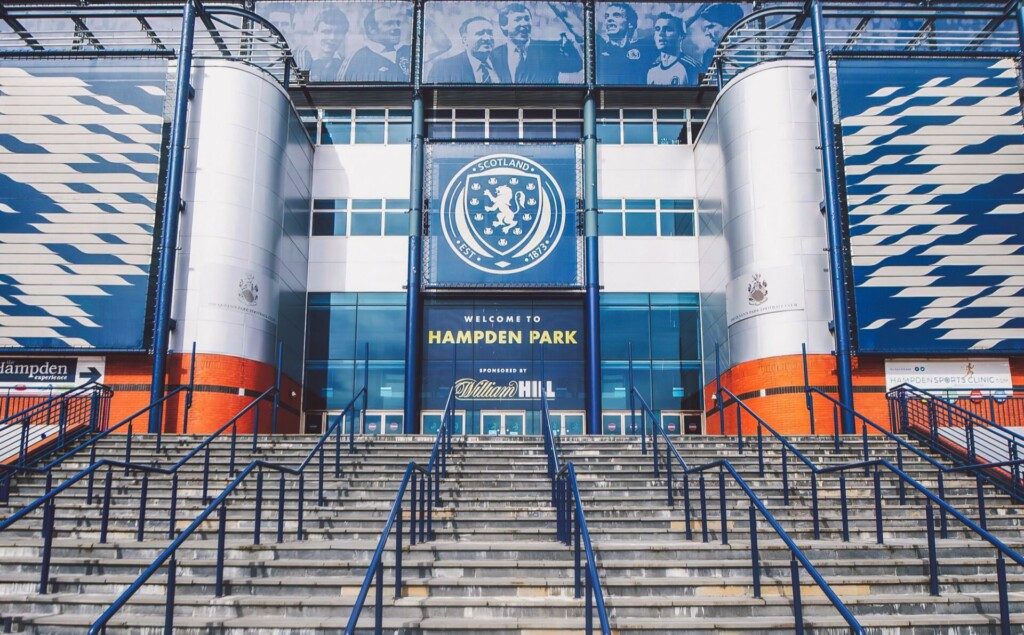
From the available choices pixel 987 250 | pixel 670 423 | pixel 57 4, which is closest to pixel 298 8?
pixel 57 4

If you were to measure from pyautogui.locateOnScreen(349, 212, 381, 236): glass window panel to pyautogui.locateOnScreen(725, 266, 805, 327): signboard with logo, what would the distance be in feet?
33.6

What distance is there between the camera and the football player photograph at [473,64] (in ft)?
80.4

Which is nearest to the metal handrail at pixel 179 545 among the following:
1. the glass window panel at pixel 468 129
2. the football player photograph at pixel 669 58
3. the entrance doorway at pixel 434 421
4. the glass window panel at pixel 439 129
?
the entrance doorway at pixel 434 421

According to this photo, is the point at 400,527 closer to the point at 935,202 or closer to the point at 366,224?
the point at 935,202

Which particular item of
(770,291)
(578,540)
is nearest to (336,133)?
(770,291)

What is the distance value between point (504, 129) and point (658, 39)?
5.17 metres

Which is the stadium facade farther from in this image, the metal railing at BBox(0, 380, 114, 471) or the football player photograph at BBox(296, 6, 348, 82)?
the metal railing at BBox(0, 380, 114, 471)

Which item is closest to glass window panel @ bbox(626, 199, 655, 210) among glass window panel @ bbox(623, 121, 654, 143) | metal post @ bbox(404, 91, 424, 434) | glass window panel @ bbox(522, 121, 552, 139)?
glass window panel @ bbox(623, 121, 654, 143)

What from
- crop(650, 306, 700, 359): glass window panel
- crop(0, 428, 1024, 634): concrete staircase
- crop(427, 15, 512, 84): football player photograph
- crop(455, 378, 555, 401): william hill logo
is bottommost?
crop(0, 428, 1024, 634): concrete staircase

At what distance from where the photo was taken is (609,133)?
992 inches

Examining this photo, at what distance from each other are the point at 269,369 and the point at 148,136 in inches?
244

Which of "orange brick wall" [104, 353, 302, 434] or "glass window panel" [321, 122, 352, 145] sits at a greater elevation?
"glass window panel" [321, 122, 352, 145]

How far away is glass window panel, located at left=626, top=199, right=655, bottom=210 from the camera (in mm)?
24500

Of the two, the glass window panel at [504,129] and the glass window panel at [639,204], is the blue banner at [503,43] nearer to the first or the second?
the glass window panel at [504,129]
